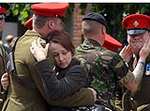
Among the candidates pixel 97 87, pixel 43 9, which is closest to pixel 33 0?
pixel 43 9

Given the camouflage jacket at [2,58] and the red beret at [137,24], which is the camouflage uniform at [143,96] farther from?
the camouflage jacket at [2,58]

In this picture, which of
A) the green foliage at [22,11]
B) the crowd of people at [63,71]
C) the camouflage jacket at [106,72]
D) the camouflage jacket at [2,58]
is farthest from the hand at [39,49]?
the green foliage at [22,11]

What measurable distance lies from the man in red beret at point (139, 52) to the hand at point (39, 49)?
996 mm

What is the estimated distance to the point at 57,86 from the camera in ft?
11.8

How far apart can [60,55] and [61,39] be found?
0.37 ft

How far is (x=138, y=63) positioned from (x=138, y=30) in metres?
0.40

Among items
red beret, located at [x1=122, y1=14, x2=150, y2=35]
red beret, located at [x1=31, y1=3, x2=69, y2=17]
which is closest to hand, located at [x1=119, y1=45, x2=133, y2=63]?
red beret, located at [x1=122, y1=14, x2=150, y2=35]

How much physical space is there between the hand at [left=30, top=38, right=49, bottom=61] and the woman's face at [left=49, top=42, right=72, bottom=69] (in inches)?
1.9

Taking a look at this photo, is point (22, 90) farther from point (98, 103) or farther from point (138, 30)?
point (138, 30)

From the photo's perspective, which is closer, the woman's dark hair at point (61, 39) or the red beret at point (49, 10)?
the woman's dark hair at point (61, 39)

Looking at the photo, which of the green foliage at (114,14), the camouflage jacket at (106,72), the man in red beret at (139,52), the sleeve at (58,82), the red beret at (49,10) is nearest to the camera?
the sleeve at (58,82)

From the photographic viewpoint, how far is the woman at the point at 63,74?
3.59 m

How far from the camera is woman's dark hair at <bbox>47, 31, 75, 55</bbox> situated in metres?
3.74

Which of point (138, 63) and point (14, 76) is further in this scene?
point (138, 63)
